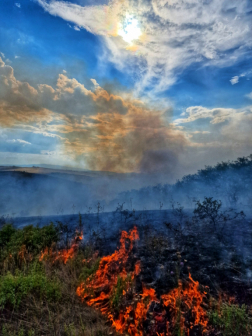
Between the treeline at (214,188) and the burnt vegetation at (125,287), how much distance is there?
64.3ft

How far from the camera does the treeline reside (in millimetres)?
40625

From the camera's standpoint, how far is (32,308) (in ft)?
17.1

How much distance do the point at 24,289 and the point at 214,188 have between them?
49.9m

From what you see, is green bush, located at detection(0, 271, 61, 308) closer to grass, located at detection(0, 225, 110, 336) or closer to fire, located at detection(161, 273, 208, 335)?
grass, located at detection(0, 225, 110, 336)

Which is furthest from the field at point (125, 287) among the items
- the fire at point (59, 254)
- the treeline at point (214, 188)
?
the treeline at point (214, 188)

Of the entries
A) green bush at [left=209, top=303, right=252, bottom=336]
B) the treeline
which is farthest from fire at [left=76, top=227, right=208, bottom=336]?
the treeline

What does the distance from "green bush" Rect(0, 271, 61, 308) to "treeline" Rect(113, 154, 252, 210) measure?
79.5 ft

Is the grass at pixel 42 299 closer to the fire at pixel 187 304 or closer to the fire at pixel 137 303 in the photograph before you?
the fire at pixel 137 303

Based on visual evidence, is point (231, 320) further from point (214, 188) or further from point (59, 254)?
point (214, 188)

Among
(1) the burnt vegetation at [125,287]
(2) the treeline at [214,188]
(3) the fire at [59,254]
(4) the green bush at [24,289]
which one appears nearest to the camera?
(1) the burnt vegetation at [125,287]

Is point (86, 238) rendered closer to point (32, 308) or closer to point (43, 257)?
point (43, 257)

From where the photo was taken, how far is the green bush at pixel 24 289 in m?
5.29

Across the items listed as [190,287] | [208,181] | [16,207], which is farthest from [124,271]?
[16,207]

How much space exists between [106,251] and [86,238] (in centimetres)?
272
